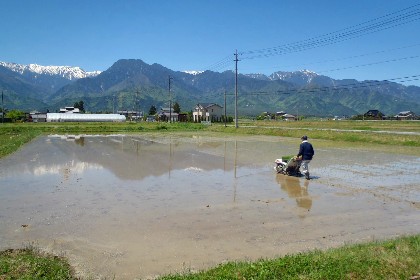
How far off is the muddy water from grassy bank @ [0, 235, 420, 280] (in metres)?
0.69

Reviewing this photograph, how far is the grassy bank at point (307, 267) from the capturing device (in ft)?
18.5

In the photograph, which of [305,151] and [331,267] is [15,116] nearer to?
[305,151]

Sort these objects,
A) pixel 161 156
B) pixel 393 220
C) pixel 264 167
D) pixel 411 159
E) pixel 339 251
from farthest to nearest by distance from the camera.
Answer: pixel 161 156 < pixel 411 159 < pixel 264 167 < pixel 393 220 < pixel 339 251

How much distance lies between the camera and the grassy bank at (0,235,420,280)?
18.5 ft

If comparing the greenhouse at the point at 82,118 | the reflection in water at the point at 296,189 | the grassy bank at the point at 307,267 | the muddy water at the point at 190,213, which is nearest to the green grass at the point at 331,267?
the grassy bank at the point at 307,267

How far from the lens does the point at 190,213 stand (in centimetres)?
1042

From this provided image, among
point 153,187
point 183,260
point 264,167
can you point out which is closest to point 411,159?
point 264,167

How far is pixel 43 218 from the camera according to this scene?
981cm

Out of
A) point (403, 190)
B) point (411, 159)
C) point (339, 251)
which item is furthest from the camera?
point (411, 159)

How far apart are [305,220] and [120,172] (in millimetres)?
11053

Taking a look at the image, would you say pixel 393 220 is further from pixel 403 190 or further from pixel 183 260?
pixel 183 260

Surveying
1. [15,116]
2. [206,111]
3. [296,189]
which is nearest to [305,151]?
[296,189]

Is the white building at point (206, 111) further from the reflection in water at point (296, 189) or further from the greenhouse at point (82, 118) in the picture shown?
the reflection in water at point (296, 189)

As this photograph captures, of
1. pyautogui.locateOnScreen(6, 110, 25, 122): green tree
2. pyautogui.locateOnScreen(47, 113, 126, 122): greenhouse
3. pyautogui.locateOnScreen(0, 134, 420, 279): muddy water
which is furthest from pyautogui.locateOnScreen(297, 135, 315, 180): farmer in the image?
pyautogui.locateOnScreen(47, 113, 126, 122): greenhouse
